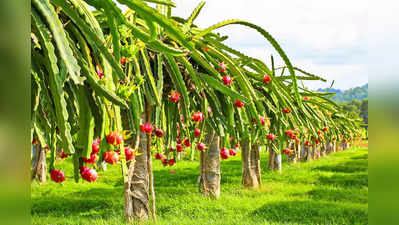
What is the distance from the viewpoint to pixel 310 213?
608 cm

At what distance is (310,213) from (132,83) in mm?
5580

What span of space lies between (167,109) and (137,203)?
1397mm

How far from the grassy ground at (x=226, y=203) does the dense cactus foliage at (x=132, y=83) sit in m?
1.89

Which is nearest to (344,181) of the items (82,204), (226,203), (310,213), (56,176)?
(310,213)

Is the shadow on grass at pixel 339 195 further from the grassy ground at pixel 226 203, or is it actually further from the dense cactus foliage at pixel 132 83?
the dense cactus foliage at pixel 132 83

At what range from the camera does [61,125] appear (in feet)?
2.93

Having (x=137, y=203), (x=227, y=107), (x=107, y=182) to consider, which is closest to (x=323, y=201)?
(x=137, y=203)

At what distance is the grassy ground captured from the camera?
17.8 ft

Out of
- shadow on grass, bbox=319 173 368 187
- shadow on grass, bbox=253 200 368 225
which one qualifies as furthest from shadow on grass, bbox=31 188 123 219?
shadow on grass, bbox=319 173 368 187

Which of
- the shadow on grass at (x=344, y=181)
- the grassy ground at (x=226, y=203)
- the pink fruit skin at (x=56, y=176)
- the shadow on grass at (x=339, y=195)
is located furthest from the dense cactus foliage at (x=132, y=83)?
the shadow on grass at (x=344, y=181)

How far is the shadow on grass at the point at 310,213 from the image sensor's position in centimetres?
555

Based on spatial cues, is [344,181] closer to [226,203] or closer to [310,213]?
[310,213]

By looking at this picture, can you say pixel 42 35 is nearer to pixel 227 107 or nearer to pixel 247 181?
pixel 227 107

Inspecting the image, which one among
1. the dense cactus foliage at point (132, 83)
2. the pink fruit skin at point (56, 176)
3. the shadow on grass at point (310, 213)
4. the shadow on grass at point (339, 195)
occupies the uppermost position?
the dense cactus foliage at point (132, 83)
